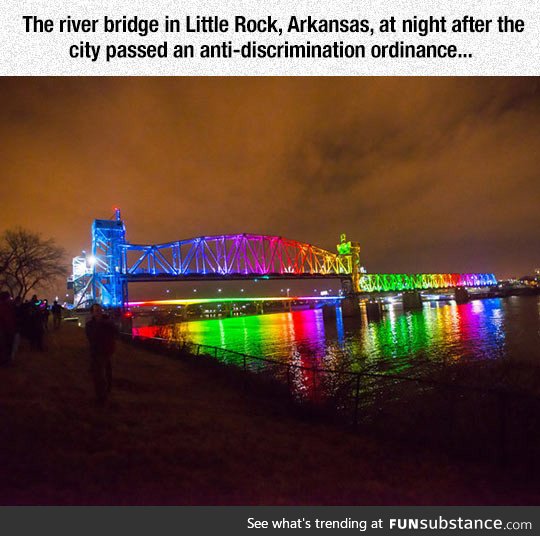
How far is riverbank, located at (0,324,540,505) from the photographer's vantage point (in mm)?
4594

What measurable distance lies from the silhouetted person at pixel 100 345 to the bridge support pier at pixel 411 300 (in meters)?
123

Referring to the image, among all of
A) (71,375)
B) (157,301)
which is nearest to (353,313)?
(157,301)

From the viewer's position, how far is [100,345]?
7.87 metres

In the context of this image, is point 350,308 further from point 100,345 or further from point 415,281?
point 100,345

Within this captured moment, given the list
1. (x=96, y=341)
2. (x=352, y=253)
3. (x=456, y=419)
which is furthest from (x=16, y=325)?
(x=352, y=253)

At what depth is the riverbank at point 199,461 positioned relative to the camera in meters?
4.59

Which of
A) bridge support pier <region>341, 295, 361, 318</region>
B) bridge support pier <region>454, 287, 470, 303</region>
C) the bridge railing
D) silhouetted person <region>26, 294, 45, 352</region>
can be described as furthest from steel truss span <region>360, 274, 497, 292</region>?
the bridge railing

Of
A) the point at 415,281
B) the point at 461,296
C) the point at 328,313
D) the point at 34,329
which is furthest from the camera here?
the point at 415,281

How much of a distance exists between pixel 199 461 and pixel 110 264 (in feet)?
251

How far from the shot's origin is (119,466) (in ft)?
16.6

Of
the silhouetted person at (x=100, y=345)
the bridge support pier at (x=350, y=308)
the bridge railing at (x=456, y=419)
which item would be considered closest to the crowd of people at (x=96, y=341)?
the silhouetted person at (x=100, y=345)

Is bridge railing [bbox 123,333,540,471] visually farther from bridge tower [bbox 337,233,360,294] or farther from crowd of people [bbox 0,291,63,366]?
bridge tower [bbox 337,233,360,294]

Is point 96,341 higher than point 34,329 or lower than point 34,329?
lower

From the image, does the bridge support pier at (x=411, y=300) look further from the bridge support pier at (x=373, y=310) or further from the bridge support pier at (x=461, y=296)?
the bridge support pier at (x=373, y=310)
